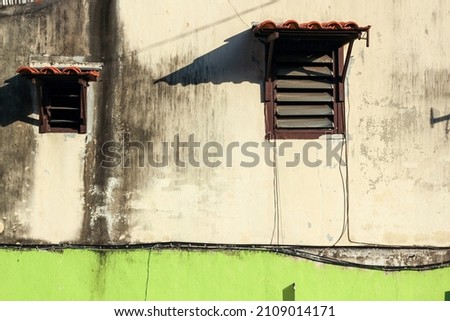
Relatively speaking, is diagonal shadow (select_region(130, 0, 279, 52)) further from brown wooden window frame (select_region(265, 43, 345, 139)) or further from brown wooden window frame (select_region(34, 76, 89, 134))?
brown wooden window frame (select_region(34, 76, 89, 134))

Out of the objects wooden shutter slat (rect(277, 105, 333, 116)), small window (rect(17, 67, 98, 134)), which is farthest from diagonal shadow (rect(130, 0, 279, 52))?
wooden shutter slat (rect(277, 105, 333, 116))

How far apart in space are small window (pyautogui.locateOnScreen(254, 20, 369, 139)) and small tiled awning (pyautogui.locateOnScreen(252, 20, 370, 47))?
477 mm

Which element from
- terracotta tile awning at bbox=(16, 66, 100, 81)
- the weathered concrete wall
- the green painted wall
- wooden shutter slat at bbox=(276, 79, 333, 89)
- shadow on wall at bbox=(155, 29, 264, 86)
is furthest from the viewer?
wooden shutter slat at bbox=(276, 79, 333, 89)

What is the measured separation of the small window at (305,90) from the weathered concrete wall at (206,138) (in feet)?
0.54

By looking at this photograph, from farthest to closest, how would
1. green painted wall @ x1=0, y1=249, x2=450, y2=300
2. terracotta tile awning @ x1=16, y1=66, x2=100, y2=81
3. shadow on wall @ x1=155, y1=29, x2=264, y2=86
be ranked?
shadow on wall @ x1=155, y1=29, x2=264, y2=86 < green painted wall @ x1=0, y1=249, x2=450, y2=300 < terracotta tile awning @ x1=16, y1=66, x2=100, y2=81

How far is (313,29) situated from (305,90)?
3.45ft

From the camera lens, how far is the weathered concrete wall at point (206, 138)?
20.1 ft

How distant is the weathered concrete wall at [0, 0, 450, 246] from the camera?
241 inches

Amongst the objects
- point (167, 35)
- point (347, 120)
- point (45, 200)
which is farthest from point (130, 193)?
point (347, 120)

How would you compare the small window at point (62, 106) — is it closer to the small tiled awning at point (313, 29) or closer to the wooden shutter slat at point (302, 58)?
the small tiled awning at point (313, 29)

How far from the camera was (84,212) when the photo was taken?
20.0 feet

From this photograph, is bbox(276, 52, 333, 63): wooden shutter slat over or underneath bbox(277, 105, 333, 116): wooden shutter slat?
over

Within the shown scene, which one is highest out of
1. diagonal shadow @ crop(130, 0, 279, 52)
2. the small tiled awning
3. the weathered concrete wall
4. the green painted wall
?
diagonal shadow @ crop(130, 0, 279, 52)
